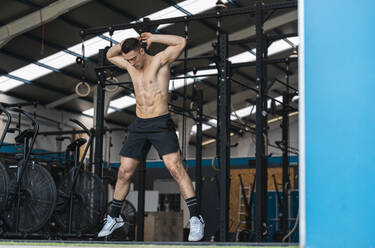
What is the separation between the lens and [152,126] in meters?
4.35

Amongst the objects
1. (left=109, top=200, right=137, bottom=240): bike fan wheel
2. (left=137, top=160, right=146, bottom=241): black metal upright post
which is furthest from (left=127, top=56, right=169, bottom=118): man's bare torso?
(left=109, top=200, right=137, bottom=240): bike fan wheel

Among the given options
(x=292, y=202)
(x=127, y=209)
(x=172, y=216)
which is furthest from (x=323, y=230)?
(x=292, y=202)

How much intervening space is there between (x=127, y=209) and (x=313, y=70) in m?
8.22

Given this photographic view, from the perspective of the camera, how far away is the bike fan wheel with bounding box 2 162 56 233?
16.5ft

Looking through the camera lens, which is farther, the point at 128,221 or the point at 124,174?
the point at 128,221

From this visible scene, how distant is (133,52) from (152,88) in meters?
0.33

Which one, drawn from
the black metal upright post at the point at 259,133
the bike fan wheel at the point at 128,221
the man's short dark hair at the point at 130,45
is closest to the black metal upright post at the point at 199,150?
the bike fan wheel at the point at 128,221

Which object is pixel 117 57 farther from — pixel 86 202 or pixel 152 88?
pixel 86 202

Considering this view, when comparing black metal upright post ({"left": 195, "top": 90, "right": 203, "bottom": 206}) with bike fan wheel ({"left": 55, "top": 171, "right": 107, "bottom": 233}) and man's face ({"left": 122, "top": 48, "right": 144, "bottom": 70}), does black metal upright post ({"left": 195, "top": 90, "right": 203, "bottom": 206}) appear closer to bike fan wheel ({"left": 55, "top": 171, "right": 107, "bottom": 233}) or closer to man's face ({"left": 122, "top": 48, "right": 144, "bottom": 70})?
bike fan wheel ({"left": 55, "top": 171, "right": 107, "bottom": 233})

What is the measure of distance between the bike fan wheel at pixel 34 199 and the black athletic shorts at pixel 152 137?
1.00m

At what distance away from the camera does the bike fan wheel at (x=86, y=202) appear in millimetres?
5453

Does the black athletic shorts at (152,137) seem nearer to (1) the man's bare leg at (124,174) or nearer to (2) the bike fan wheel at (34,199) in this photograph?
(1) the man's bare leg at (124,174)

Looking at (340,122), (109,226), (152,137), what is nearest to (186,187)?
(152,137)

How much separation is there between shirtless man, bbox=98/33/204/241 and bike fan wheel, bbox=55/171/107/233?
35.3 inches
